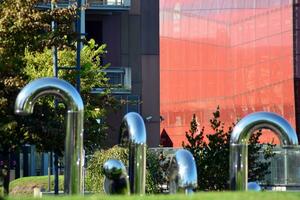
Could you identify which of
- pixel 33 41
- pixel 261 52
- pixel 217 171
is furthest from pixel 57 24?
pixel 261 52

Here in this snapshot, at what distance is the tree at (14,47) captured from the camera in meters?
19.3

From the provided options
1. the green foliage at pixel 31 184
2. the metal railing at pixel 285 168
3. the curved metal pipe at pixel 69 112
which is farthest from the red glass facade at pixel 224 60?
the curved metal pipe at pixel 69 112

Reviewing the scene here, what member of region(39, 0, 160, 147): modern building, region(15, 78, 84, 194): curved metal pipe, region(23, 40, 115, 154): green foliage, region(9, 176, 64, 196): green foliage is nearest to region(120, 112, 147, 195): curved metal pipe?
region(15, 78, 84, 194): curved metal pipe

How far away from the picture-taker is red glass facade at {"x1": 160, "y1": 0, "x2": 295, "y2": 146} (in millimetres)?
67250

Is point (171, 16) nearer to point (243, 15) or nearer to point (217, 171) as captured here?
point (243, 15)

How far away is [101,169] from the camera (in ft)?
84.6

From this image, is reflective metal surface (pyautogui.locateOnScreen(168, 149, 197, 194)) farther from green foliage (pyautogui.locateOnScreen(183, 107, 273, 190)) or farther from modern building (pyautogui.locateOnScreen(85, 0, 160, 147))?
modern building (pyautogui.locateOnScreen(85, 0, 160, 147))

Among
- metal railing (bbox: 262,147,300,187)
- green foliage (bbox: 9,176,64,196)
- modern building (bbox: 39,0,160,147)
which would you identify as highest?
modern building (bbox: 39,0,160,147)

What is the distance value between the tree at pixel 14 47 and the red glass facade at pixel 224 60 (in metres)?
46.5

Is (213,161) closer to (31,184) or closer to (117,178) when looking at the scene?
(117,178)

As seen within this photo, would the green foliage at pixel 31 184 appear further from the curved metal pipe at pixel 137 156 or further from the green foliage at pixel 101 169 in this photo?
the curved metal pipe at pixel 137 156

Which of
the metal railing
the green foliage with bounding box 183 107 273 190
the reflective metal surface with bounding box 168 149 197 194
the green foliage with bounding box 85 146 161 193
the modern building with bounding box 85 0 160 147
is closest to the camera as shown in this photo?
the reflective metal surface with bounding box 168 149 197 194

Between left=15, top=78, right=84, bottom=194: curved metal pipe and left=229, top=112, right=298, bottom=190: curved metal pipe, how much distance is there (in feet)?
5.58

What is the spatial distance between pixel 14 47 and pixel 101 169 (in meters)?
6.97
